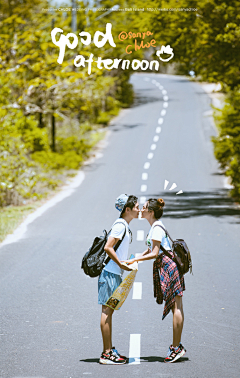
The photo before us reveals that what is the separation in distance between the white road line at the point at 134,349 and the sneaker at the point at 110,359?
0.39ft

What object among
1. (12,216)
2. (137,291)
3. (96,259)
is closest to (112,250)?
(96,259)

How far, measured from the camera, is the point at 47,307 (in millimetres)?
6980

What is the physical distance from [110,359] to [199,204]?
12306 millimetres

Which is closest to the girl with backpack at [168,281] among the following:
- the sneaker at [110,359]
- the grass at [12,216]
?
the sneaker at [110,359]

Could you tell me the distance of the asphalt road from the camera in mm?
5203

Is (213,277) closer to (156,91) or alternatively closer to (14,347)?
(14,347)

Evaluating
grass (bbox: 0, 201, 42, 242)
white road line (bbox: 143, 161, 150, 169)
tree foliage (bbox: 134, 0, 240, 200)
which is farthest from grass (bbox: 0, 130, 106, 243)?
tree foliage (bbox: 134, 0, 240, 200)

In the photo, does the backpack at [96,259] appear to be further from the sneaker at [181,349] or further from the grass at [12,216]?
the grass at [12,216]

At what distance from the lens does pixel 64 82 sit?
81.3ft

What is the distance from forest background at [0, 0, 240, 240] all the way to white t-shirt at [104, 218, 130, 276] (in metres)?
7.72

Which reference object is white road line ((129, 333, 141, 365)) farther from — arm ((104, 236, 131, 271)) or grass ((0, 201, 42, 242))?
grass ((0, 201, 42, 242))

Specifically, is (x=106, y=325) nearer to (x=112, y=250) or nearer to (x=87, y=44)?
(x=112, y=250)

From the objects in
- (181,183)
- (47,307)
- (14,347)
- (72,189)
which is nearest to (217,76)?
(181,183)

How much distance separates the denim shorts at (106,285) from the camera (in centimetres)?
512
